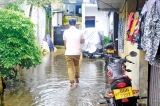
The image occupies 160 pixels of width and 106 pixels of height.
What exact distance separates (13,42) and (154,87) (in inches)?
162

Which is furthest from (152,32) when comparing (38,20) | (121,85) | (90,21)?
(90,21)

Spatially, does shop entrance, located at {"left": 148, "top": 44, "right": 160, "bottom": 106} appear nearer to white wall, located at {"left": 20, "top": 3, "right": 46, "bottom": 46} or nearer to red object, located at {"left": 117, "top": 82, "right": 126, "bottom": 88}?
red object, located at {"left": 117, "top": 82, "right": 126, "bottom": 88}

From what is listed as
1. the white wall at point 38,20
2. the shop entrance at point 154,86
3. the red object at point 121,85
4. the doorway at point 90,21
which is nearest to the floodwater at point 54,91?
the shop entrance at point 154,86

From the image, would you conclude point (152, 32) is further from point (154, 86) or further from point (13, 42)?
point (13, 42)

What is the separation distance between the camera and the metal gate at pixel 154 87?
4.69 m

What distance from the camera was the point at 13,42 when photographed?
24.4ft

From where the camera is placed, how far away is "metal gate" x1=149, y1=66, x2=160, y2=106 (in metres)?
4.69

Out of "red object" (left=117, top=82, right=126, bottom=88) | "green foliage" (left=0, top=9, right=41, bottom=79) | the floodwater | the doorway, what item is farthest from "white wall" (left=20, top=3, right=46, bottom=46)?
"red object" (left=117, top=82, right=126, bottom=88)

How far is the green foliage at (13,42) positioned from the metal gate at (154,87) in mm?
3741

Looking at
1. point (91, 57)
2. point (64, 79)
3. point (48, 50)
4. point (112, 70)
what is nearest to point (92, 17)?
point (48, 50)

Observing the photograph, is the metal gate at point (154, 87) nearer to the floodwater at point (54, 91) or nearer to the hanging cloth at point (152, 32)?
the hanging cloth at point (152, 32)

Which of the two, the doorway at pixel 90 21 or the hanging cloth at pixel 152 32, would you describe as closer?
the hanging cloth at pixel 152 32

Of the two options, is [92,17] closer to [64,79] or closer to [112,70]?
[64,79]

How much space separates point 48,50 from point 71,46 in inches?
488
